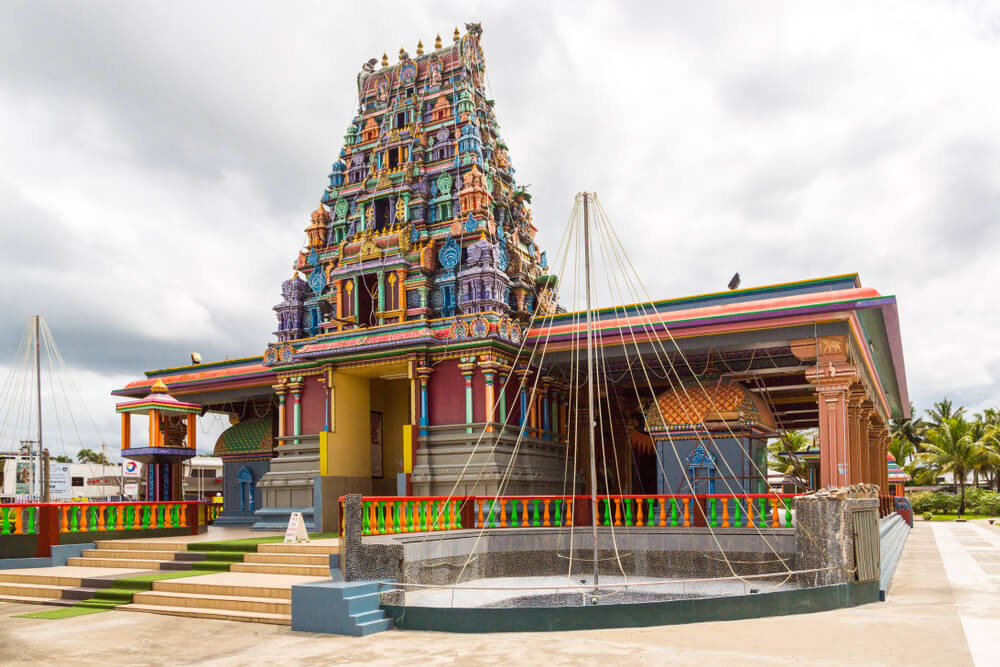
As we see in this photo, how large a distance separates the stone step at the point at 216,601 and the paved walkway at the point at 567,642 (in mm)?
445

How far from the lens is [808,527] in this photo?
12.1 m

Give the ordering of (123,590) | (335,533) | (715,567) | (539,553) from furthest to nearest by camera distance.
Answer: (335,533) → (539,553) → (715,567) → (123,590)

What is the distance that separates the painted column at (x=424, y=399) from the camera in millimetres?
20078

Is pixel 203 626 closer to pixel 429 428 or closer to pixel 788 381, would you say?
pixel 429 428

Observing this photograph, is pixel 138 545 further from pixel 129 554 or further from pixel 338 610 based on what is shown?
pixel 338 610

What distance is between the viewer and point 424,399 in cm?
2027

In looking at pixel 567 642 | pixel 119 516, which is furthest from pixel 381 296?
pixel 567 642

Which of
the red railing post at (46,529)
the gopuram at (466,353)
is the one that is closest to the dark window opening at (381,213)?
the gopuram at (466,353)

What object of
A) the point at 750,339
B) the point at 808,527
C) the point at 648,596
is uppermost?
the point at 750,339

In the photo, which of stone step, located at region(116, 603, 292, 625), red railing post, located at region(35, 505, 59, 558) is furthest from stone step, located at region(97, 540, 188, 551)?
stone step, located at region(116, 603, 292, 625)

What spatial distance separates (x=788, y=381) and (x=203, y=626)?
57.5 feet

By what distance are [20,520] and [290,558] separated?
19.3 feet

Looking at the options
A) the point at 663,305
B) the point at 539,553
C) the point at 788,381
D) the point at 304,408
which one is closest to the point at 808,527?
the point at 539,553

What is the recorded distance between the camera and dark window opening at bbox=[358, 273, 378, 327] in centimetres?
2231
